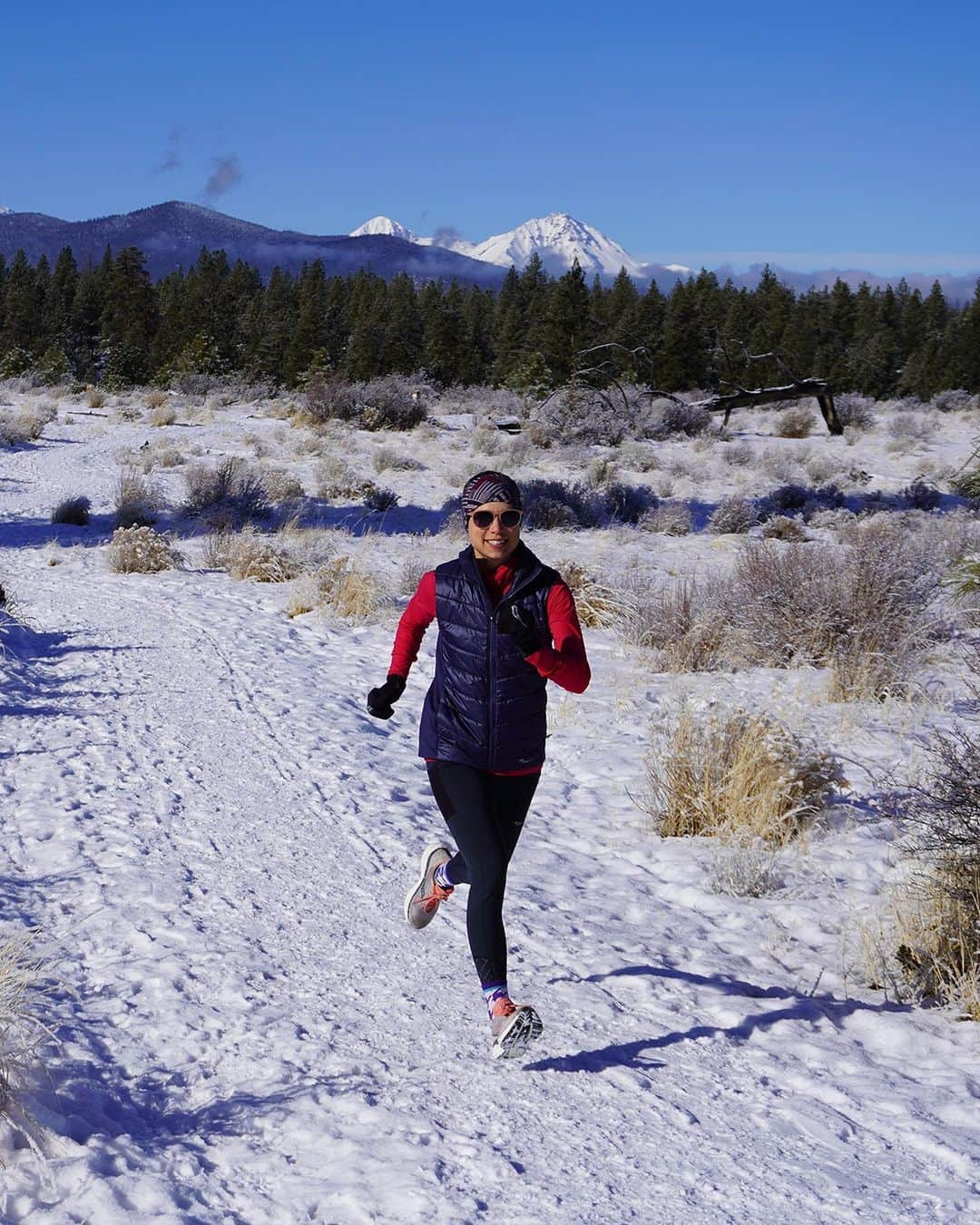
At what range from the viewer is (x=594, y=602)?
423 inches

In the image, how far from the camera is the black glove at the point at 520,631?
3314mm

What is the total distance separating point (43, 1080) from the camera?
289 cm

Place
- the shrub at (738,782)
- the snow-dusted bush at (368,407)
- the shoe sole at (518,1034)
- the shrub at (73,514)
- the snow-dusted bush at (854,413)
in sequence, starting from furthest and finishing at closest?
the snow-dusted bush at (854,413) < the snow-dusted bush at (368,407) < the shrub at (73,514) < the shrub at (738,782) < the shoe sole at (518,1034)

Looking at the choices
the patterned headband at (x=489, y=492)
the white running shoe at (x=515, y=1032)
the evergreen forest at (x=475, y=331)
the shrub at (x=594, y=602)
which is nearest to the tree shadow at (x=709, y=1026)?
the white running shoe at (x=515, y=1032)

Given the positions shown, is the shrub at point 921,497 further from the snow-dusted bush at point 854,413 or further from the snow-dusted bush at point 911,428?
the snow-dusted bush at point 854,413

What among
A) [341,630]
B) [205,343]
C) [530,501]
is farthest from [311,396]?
[205,343]

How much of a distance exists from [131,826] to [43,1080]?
239cm

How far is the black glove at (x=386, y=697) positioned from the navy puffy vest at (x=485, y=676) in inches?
9.3

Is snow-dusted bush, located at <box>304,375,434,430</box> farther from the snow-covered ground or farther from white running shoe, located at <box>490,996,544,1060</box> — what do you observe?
white running shoe, located at <box>490,996,544,1060</box>

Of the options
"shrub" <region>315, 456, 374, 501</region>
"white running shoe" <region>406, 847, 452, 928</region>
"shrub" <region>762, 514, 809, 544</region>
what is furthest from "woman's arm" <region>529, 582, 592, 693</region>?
"shrub" <region>315, 456, 374, 501</region>

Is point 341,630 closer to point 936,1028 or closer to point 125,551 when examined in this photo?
point 125,551

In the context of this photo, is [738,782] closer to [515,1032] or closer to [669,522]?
[515,1032]

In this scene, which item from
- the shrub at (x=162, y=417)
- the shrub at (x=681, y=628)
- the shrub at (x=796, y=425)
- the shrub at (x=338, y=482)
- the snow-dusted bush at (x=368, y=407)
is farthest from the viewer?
the shrub at (x=796, y=425)

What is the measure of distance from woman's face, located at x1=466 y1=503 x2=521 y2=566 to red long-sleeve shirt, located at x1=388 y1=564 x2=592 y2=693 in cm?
7
